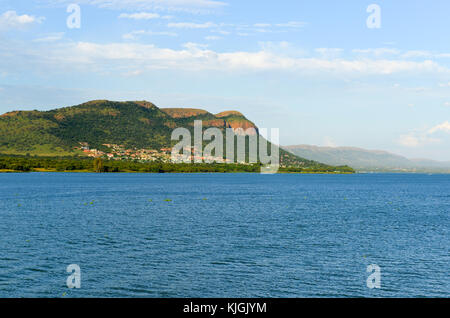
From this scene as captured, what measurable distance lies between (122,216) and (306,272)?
49439 millimetres

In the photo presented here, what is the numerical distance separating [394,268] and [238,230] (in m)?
27.3

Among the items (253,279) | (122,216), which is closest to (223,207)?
(122,216)

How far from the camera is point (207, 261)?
45.2 metres

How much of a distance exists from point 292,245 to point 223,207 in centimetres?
4834

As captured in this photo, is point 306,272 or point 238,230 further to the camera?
point 238,230

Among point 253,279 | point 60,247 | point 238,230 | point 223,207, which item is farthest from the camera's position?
point 223,207

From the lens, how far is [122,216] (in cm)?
8294

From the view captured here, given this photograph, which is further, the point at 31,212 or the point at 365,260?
the point at 31,212

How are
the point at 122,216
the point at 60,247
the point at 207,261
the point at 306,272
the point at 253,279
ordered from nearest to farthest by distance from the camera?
the point at 253,279, the point at 306,272, the point at 207,261, the point at 60,247, the point at 122,216

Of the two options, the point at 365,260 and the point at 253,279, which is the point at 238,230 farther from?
the point at 253,279
